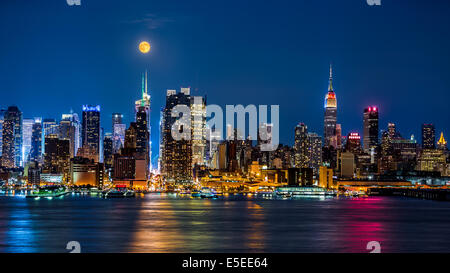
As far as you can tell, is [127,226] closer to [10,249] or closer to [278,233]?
[278,233]
